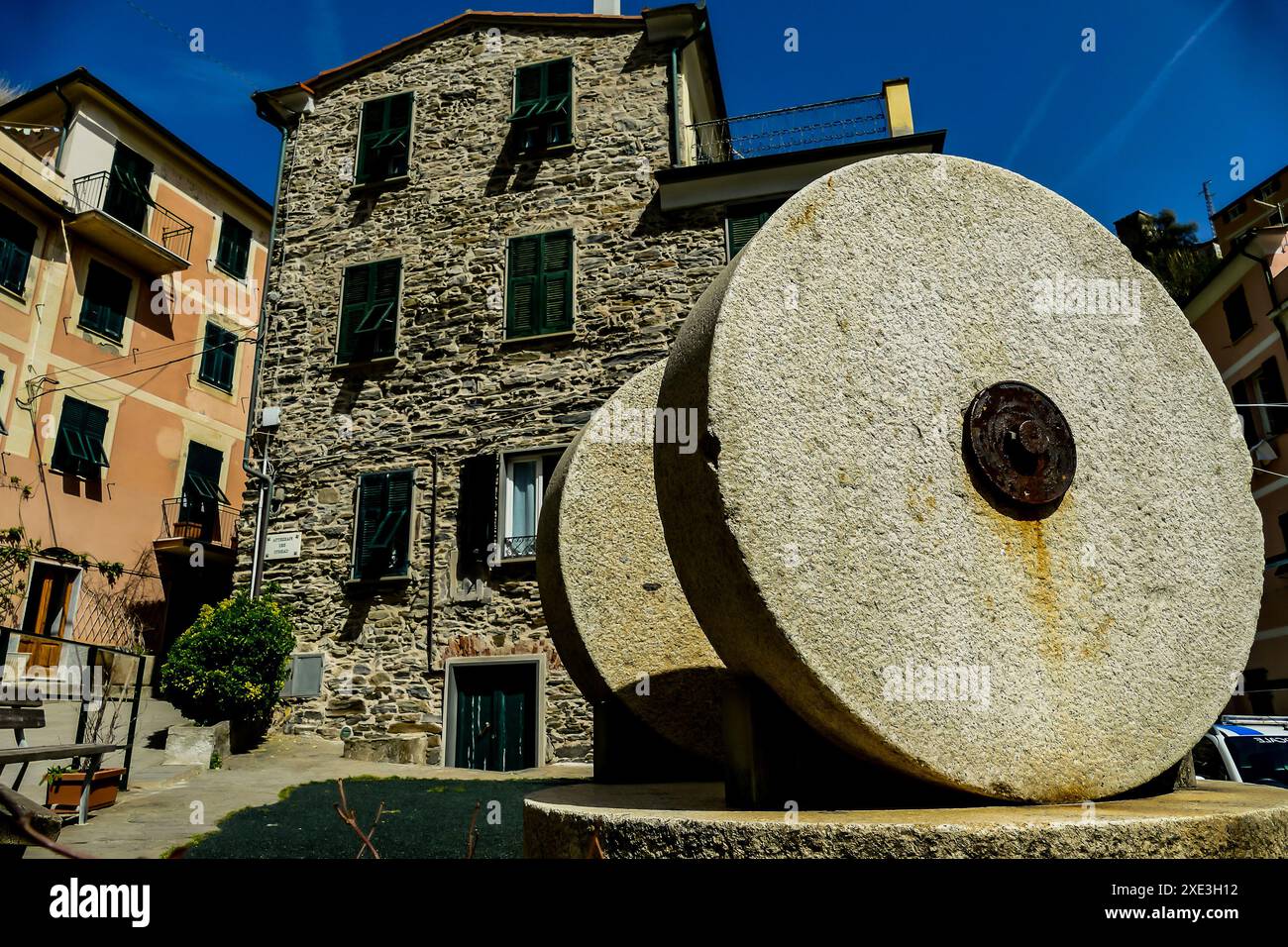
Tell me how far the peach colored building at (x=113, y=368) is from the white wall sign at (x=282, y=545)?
4.06 meters

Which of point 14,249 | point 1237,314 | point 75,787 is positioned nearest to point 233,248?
point 14,249

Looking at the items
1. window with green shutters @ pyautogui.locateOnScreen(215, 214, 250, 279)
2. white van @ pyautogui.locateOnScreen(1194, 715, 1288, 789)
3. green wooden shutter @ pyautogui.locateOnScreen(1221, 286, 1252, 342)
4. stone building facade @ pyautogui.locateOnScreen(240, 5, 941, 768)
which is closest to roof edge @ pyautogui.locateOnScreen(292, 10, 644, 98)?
stone building facade @ pyautogui.locateOnScreen(240, 5, 941, 768)

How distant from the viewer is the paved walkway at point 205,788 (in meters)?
4.75

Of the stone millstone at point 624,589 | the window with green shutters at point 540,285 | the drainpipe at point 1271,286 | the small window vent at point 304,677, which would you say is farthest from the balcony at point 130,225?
the drainpipe at point 1271,286

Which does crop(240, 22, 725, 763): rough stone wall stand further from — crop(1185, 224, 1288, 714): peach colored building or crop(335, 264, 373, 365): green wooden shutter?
crop(1185, 224, 1288, 714): peach colored building

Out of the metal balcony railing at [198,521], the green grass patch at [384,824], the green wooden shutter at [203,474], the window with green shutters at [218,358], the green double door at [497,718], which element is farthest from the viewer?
the window with green shutters at [218,358]

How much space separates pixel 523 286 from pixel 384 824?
25.3 feet

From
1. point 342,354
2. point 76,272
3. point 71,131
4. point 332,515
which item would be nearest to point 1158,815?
point 332,515

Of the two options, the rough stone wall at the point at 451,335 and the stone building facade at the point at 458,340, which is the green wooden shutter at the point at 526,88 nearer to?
the stone building facade at the point at 458,340

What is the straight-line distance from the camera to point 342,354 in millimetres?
11500

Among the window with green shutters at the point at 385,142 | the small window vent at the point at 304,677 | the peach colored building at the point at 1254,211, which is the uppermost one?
the peach colored building at the point at 1254,211

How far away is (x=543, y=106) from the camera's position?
462 inches

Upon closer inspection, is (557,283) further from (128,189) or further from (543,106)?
(128,189)
